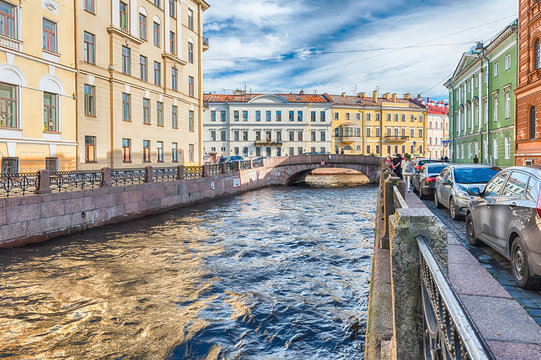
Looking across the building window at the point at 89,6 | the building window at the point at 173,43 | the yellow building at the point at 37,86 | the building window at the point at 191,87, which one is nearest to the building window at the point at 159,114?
the building window at the point at 173,43

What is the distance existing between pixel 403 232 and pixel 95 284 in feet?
24.9

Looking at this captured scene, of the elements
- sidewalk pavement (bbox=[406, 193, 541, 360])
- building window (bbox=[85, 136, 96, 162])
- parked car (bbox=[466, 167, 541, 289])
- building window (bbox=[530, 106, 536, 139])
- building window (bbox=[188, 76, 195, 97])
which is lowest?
sidewalk pavement (bbox=[406, 193, 541, 360])

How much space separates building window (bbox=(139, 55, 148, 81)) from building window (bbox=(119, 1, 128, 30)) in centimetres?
234

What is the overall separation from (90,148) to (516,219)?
2270 centimetres

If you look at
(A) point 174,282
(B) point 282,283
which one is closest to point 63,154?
(A) point 174,282

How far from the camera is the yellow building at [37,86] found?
58.1 ft

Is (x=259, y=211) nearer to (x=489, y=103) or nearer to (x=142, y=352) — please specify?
(x=142, y=352)

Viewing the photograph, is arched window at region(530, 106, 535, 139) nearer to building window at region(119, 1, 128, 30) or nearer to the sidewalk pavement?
the sidewalk pavement

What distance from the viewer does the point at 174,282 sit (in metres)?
8.60

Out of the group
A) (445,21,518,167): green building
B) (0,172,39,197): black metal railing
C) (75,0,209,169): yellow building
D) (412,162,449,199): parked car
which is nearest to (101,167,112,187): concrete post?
(0,172,39,197): black metal railing

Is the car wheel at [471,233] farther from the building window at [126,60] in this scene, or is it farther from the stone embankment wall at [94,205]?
the building window at [126,60]

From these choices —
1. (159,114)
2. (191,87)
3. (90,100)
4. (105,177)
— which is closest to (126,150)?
(90,100)

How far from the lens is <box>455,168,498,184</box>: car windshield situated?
10.8 meters

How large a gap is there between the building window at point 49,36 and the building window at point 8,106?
2940mm
